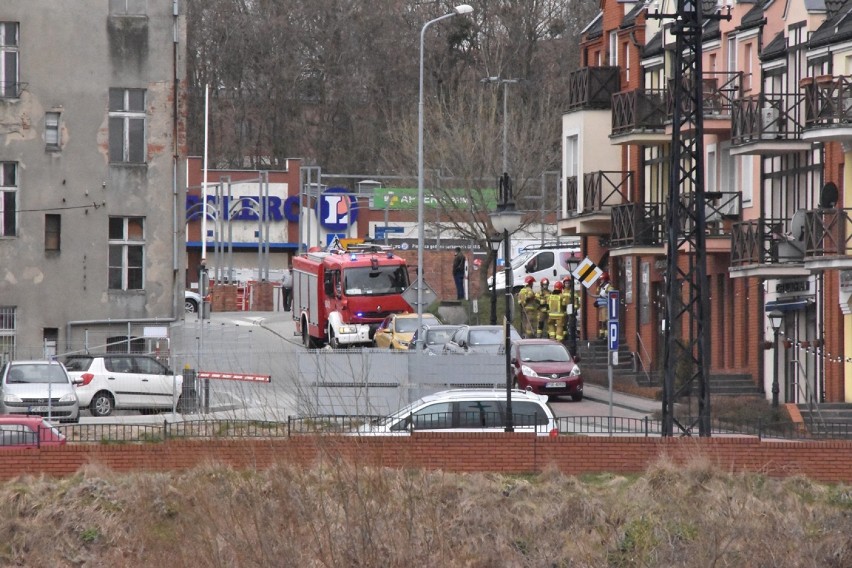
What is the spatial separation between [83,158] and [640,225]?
1473 cm

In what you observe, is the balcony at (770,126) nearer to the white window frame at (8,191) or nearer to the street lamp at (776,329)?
the street lamp at (776,329)

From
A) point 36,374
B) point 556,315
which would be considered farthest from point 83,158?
point 556,315

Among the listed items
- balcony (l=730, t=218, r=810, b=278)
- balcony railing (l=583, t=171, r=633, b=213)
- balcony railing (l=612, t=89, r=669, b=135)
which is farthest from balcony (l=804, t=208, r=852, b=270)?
balcony railing (l=583, t=171, r=633, b=213)

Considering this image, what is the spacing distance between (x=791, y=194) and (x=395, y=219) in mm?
46622

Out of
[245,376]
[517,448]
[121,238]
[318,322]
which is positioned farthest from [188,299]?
[517,448]

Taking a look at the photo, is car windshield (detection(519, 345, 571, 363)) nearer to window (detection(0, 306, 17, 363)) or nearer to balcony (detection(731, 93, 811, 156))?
balcony (detection(731, 93, 811, 156))

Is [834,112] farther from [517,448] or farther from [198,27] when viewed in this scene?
[198,27]

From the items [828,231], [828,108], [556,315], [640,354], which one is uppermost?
[828,108]

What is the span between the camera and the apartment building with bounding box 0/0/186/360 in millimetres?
47250

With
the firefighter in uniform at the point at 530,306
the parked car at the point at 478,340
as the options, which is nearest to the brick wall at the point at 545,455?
the parked car at the point at 478,340

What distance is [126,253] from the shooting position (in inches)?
1914

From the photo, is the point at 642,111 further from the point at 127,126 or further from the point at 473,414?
the point at 473,414

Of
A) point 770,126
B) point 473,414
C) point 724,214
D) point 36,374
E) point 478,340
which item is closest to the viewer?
point 473,414

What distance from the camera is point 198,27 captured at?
9681 cm
